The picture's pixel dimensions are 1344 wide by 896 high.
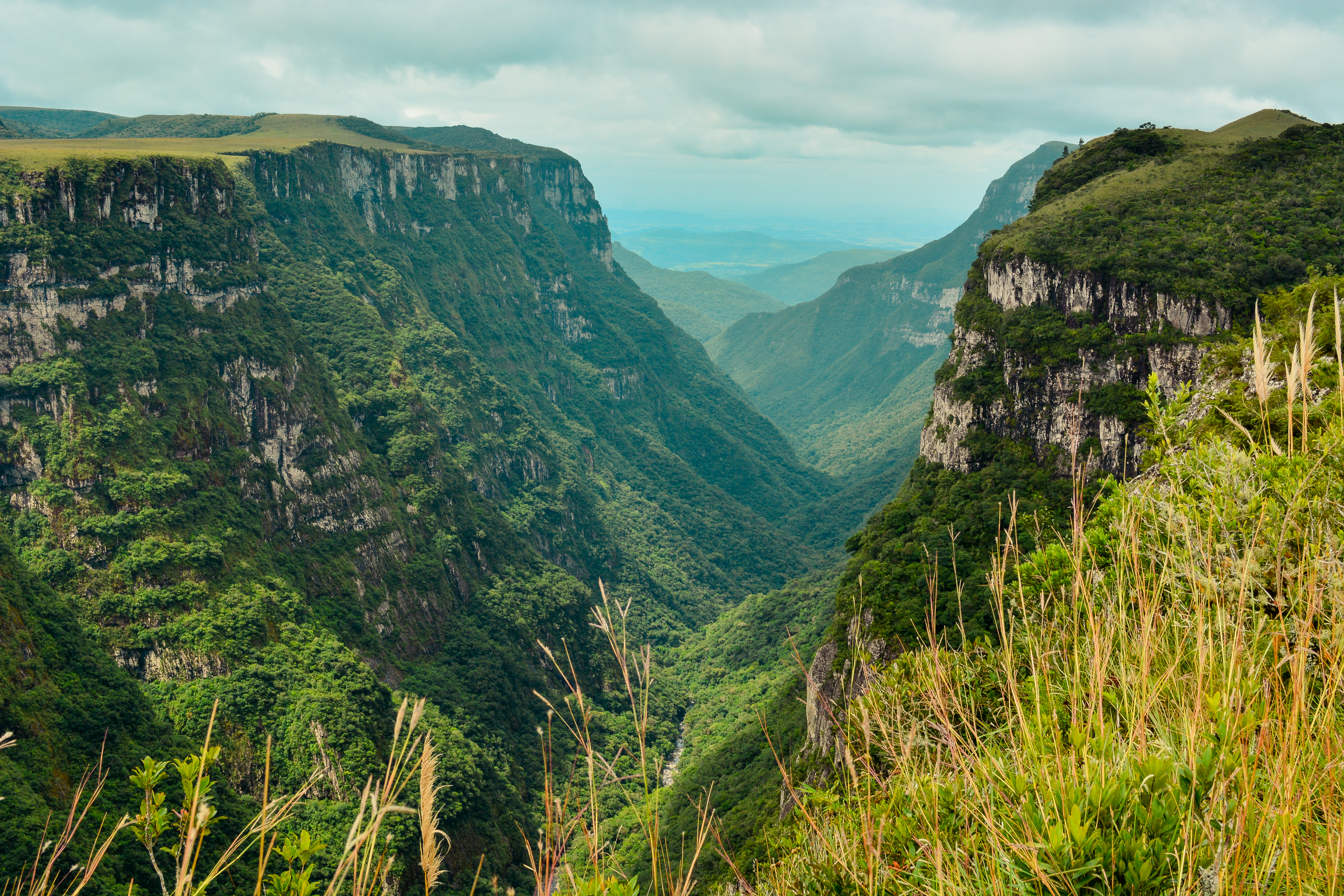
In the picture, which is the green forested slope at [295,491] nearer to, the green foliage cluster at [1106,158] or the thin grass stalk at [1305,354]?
the thin grass stalk at [1305,354]

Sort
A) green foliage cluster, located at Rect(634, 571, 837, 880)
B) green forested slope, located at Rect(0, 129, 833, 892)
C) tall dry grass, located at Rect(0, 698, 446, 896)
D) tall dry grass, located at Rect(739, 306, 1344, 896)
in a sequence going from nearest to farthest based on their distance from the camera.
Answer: tall dry grass, located at Rect(0, 698, 446, 896)
tall dry grass, located at Rect(739, 306, 1344, 896)
green foliage cluster, located at Rect(634, 571, 837, 880)
green forested slope, located at Rect(0, 129, 833, 892)

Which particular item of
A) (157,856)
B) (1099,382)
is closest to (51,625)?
(157,856)

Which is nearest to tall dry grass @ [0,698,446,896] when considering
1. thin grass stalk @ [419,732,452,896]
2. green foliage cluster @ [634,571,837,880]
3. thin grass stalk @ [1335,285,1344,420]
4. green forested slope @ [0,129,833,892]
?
thin grass stalk @ [419,732,452,896]

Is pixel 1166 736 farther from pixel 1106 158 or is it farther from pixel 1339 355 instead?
pixel 1106 158

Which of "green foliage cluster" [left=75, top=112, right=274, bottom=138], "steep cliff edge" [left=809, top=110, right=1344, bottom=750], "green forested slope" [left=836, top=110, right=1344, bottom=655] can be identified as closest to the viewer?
"steep cliff edge" [left=809, top=110, right=1344, bottom=750]

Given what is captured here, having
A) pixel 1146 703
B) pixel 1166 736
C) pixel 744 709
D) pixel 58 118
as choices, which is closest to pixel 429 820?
pixel 1146 703

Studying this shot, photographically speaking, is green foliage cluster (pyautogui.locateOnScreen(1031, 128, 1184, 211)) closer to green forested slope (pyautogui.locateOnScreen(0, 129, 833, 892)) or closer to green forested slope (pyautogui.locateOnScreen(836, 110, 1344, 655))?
green forested slope (pyautogui.locateOnScreen(836, 110, 1344, 655))
